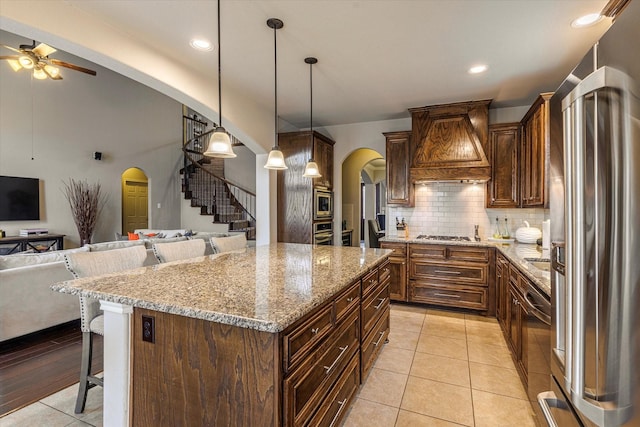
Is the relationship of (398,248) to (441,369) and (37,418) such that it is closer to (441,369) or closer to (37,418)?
(441,369)

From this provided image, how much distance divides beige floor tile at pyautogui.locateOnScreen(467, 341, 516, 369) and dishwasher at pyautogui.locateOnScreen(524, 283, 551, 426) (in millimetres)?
683

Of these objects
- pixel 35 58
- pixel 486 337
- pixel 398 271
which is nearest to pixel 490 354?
pixel 486 337

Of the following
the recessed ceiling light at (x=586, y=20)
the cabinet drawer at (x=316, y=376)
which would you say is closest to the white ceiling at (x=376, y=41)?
the recessed ceiling light at (x=586, y=20)

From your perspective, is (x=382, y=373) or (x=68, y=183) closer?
(x=382, y=373)

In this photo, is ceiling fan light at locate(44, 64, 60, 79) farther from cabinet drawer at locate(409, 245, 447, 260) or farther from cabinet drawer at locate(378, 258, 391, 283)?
cabinet drawer at locate(409, 245, 447, 260)

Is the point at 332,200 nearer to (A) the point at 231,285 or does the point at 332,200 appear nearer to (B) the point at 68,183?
(A) the point at 231,285

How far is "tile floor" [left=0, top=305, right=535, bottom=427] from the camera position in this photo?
2.02 meters

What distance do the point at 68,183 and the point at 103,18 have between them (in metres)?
5.63

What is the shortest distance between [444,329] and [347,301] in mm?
2200

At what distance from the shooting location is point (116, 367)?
1.50m

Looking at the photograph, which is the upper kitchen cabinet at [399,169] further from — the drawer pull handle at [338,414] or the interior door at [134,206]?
the interior door at [134,206]

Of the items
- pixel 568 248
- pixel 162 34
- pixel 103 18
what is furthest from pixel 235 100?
pixel 568 248

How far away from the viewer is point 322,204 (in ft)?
16.5

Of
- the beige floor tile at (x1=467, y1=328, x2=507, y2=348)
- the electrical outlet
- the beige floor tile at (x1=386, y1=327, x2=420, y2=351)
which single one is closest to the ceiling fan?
the electrical outlet
